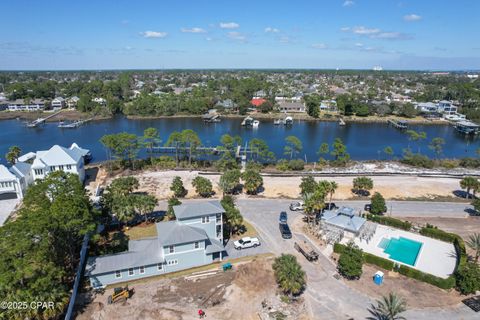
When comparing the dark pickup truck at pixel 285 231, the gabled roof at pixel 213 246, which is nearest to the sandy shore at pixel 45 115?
the dark pickup truck at pixel 285 231

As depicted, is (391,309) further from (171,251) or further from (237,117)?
(237,117)

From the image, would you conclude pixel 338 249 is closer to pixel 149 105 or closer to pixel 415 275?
pixel 415 275

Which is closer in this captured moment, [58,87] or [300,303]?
[300,303]

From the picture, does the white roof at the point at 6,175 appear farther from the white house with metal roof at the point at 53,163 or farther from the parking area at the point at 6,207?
the white house with metal roof at the point at 53,163

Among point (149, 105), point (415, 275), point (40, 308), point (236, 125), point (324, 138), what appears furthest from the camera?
point (149, 105)

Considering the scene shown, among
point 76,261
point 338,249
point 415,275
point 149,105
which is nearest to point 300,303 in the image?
point 338,249

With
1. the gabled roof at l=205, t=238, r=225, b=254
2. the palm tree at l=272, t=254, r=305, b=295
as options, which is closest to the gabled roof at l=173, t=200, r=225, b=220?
the gabled roof at l=205, t=238, r=225, b=254

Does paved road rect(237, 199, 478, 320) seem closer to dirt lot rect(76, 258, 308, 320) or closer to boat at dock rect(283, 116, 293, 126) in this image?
dirt lot rect(76, 258, 308, 320)
